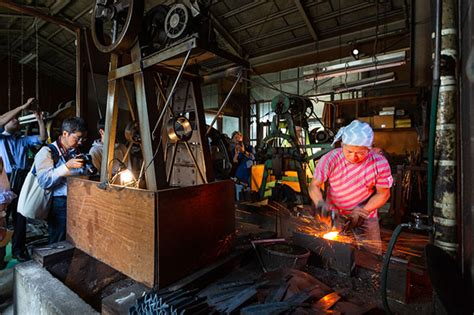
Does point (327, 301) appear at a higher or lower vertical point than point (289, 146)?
lower

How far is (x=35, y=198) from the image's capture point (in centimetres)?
278

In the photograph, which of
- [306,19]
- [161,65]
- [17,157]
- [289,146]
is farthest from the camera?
[306,19]

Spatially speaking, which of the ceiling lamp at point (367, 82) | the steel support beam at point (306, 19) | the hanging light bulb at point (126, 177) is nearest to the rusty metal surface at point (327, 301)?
the hanging light bulb at point (126, 177)

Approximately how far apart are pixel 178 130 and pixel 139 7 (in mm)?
980

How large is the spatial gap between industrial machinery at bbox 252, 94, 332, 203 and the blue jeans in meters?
3.33

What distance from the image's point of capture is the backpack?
2764 mm

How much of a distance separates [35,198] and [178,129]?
6.47 feet

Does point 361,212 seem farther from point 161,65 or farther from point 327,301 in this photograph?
point 161,65

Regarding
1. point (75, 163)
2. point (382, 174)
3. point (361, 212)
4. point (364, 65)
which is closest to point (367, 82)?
point (364, 65)

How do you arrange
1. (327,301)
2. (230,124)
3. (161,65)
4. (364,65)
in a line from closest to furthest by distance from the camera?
(327,301)
(161,65)
(364,65)
(230,124)

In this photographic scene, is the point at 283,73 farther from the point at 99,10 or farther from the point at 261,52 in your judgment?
the point at 99,10

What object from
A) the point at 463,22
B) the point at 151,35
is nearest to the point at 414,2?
the point at 463,22

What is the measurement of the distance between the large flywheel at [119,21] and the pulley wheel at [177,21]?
0.78 ft

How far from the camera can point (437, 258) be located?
46.9 inches
